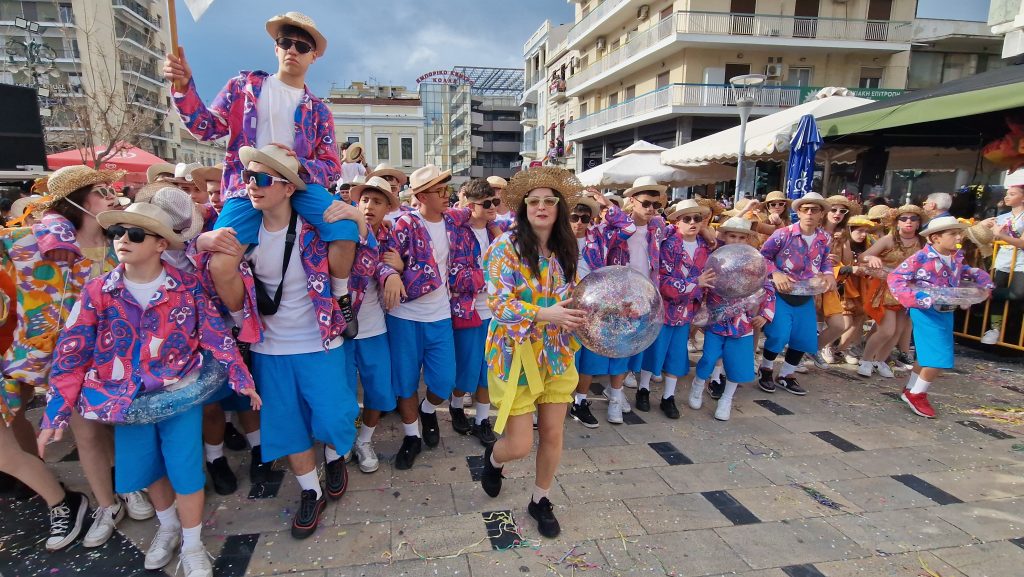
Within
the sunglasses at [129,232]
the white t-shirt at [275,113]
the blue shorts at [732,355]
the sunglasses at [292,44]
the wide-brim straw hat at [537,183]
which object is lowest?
the blue shorts at [732,355]

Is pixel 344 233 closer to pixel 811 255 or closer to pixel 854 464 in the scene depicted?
pixel 854 464

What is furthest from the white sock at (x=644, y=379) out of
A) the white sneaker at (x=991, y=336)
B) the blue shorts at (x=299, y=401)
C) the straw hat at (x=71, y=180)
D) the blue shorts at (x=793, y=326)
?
the white sneaker at (x=991, y=336)

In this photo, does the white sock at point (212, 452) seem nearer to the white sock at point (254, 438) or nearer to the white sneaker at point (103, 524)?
the white sock at point (254, 438)

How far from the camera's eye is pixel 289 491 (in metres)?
3.14

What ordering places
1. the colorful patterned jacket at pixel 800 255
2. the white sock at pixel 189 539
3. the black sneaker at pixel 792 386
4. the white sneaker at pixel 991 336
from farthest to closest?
the white sneaker at pixel 991 336, the black sneaker at pixel 792 386, the colorful patterned jacket at pixel 800 255, the white sock at pixel 189 539

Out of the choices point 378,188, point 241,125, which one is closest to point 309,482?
point 378,188

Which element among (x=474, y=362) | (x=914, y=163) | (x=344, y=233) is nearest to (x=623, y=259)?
(x=474, y=362)

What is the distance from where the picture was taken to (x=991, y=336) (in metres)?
5.96

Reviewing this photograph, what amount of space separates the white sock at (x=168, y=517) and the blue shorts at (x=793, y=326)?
16.1ft

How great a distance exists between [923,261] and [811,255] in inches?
34.0

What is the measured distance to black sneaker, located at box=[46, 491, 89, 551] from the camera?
2587 millimetres

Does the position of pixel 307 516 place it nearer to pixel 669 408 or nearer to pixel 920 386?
pixel 669 408

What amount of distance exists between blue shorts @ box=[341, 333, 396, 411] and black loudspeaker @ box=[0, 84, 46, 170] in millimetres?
8671

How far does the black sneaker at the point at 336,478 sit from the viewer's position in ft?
9.82
